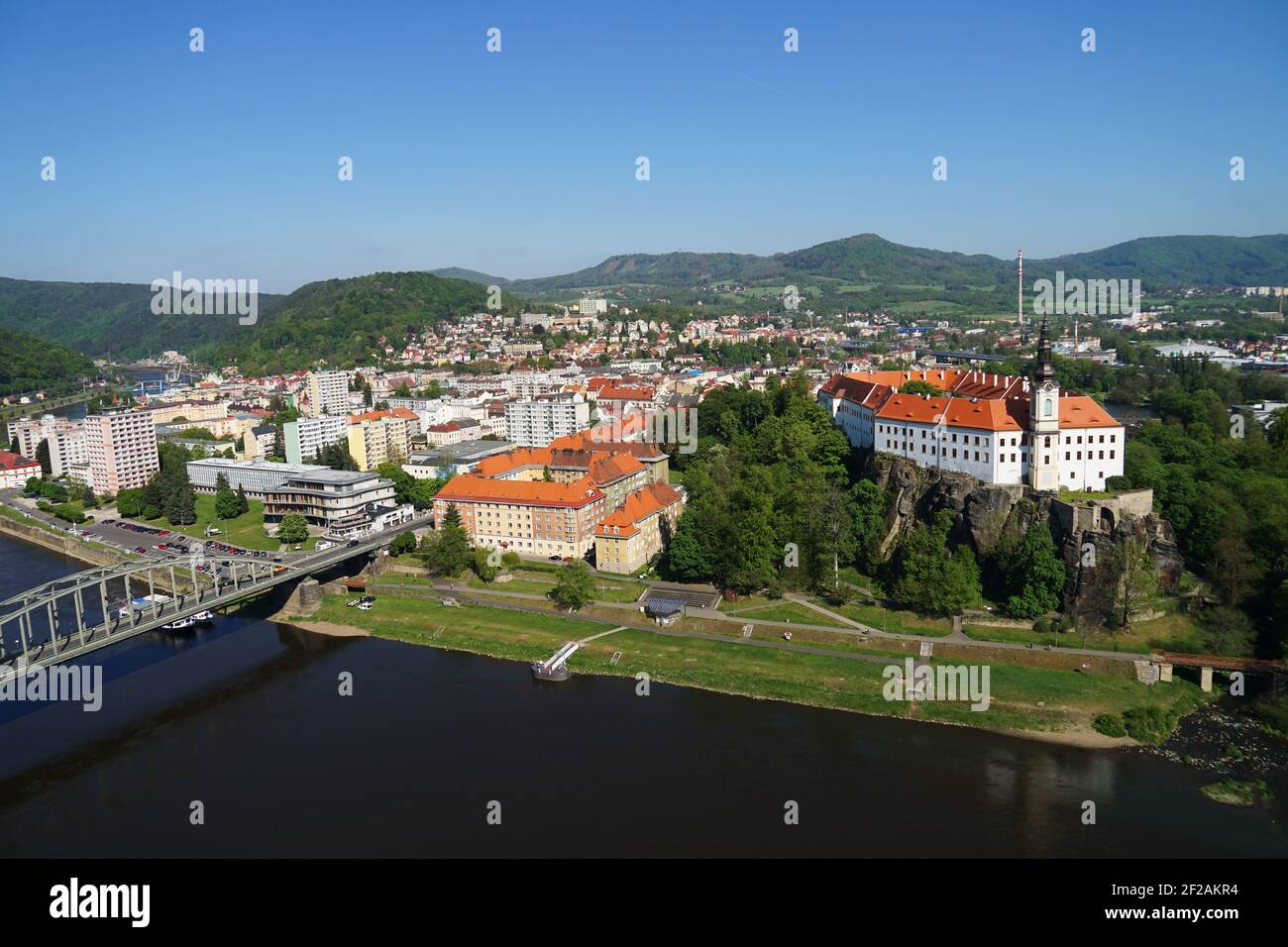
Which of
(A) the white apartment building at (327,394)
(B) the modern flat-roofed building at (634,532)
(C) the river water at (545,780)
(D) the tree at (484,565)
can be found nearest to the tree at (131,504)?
(D) the tree at (484,565)

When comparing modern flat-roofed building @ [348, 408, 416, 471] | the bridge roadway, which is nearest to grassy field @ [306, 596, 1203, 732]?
the bridge roadway

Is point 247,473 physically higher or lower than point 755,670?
higher

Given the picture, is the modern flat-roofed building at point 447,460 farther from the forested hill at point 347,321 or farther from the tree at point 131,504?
the forested hill at point 347,321

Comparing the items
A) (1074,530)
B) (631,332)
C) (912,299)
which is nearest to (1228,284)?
(912,299)

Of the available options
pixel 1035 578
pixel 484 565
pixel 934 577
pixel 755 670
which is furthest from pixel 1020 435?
pixel 484 565

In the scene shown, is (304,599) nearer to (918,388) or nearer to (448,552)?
(448,552)
